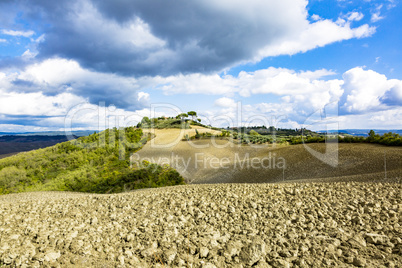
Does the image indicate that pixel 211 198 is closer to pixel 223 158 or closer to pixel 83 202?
pixel 83 202

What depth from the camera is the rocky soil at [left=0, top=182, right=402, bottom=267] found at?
293 cm

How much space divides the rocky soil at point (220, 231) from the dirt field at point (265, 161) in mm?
4043

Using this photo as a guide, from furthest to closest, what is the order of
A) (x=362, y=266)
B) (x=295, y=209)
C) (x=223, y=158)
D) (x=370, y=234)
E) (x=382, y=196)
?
(x=223, y=158), (x=382, y=196), (x=295, y=209), (x=370, y=234), (x=362, y=266)

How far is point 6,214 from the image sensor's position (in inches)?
208

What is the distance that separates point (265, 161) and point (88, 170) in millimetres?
11099

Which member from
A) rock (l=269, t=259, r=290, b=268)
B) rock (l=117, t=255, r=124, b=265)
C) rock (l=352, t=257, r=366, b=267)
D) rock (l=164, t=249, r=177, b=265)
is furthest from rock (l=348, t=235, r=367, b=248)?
rock (l=117, t=255, r=124, b=265)

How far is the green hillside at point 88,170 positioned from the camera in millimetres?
12555

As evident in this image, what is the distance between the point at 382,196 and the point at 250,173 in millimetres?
8102

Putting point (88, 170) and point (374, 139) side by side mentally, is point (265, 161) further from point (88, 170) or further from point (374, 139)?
point (88, 170)

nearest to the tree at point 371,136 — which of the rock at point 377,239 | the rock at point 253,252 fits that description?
the rock at point 377,239

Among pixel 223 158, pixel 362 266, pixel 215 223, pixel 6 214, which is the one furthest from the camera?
pixel 223 158

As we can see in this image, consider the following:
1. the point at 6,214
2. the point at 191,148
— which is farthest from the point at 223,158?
the point at 6,214

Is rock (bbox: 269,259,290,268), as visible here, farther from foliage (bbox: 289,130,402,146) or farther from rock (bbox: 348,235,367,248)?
foliage (bbox: 289,130,402,146)

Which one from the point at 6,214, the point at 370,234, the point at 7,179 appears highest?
the point at 370,234
